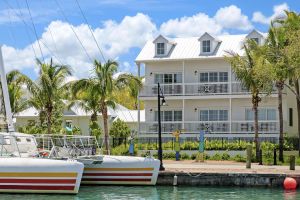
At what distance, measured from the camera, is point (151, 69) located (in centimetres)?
5094

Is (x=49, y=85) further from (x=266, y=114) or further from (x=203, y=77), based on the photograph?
(x=266, y=114)

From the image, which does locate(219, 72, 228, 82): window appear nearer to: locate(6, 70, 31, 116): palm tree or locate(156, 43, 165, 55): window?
locate(156, 43, 165, 55): window

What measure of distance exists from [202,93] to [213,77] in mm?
2079

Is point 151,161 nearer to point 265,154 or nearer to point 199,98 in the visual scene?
point 265,154

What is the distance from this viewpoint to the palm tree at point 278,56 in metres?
37.6

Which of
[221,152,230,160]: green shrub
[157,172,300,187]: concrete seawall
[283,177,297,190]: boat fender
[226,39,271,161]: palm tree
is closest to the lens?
[283,177,297,190]: boat fender

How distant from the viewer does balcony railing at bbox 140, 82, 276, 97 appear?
47094 millimetres

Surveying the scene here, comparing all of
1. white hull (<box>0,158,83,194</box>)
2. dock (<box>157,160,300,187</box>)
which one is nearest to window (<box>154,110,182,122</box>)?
dock (<box>157,160,300,187</box>)

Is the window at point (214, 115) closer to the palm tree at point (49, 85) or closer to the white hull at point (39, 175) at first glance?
the palm tree at point (49, 85)

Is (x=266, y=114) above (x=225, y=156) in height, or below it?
above

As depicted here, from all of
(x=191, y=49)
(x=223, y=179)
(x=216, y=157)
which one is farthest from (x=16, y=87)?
(x=223, y=179)

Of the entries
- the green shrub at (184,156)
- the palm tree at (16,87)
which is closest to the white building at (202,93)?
the green shrub at (184,156)

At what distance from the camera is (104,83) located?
42750 millimetres

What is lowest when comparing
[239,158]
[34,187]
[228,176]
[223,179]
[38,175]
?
[34,187]
